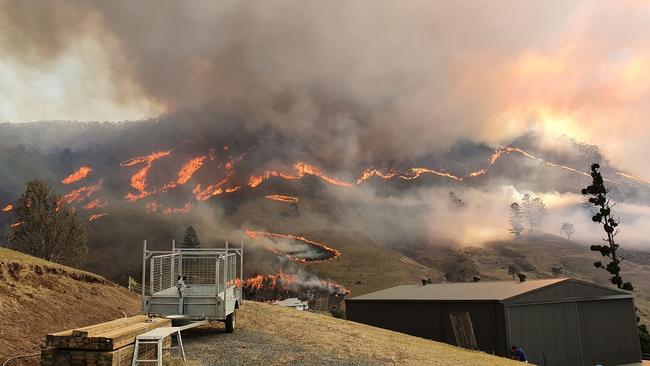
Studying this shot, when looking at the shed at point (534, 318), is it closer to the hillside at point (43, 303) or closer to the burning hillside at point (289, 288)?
the hillside at point (43, 303)

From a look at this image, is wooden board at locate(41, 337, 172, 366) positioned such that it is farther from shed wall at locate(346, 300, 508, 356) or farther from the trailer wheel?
shed wall at locate(346, 300, 508, 356)

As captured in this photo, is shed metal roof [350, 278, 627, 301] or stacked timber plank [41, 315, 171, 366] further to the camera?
shed metal roof [350, 278, 627, 301]

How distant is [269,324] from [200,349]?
24.7 ft

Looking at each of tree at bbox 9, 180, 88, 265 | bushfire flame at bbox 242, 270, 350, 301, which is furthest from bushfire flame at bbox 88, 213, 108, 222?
tree at bbox 9, 180, 88, 265

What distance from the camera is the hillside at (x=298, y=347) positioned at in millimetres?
15445

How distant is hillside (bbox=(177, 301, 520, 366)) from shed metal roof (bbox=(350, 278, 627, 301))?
34.5 ft

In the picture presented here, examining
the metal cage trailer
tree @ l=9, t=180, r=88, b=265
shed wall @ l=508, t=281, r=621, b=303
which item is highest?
tree @ l=9, t=180, r=88, b=265

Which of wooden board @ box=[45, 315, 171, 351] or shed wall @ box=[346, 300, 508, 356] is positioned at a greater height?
wooden board @ box=[45, 315, 171, 351]

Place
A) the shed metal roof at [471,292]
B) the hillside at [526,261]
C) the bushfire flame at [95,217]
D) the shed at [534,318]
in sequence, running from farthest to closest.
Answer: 1. the bushfire flame at [95,217]
2. the hillside at [526,261]
3. the shed metal roof at [471,292]
4. the shed at [534,318]

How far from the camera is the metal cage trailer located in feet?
55.6

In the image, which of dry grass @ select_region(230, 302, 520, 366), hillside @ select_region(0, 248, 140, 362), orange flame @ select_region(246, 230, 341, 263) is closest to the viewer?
hillside @ select_region(0, 248, 140, 362)

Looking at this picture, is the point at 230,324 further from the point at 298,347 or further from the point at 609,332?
the point at 609,332

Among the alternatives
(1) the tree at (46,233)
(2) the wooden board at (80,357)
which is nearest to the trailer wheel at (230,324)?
(2) the wooden board at (80,357)

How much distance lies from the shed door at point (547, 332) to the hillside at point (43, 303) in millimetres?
24064
